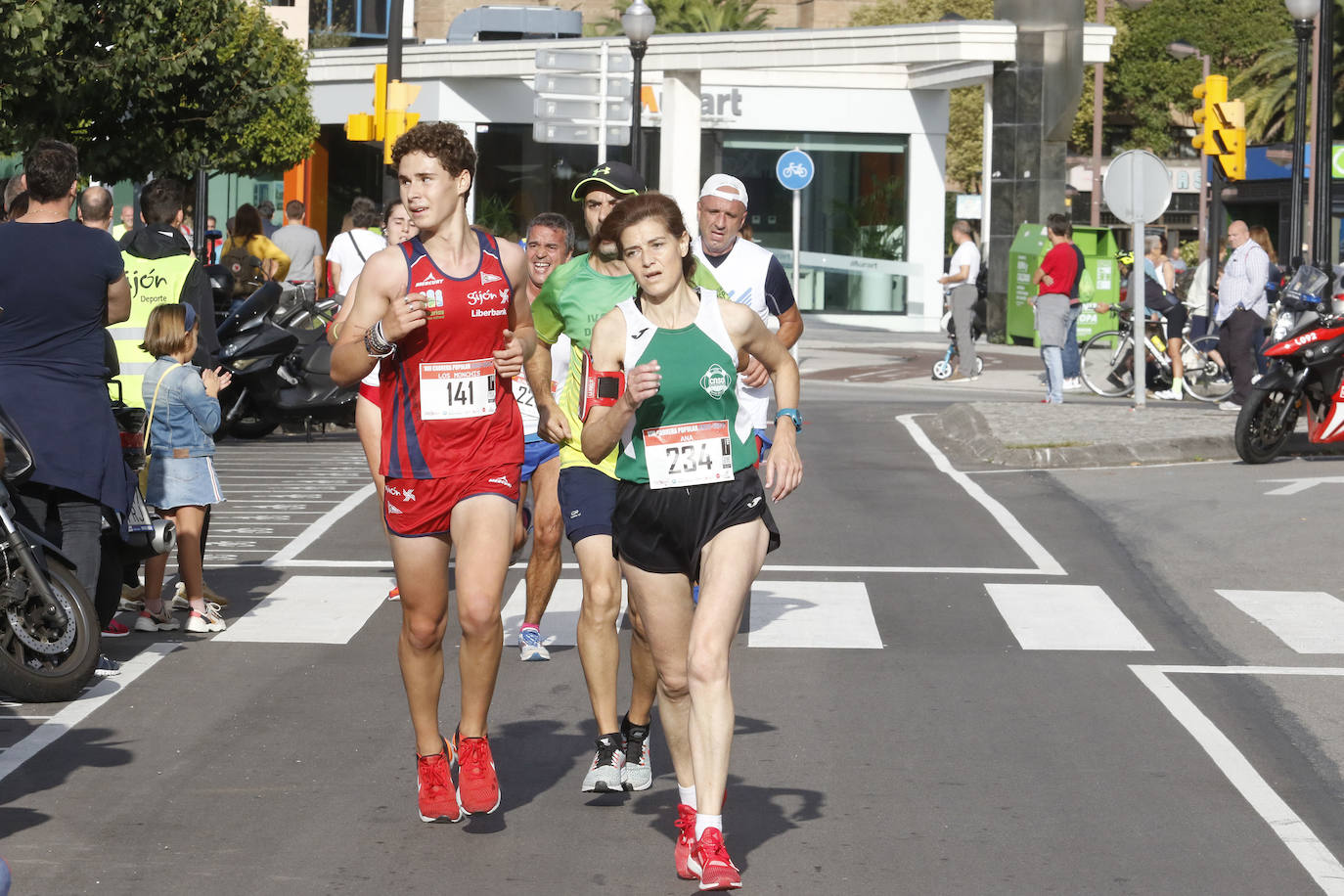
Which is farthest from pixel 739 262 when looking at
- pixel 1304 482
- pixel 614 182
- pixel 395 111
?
pixel 395 111

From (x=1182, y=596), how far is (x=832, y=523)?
331 centimetres

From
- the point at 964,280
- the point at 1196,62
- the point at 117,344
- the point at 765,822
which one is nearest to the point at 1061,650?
the point at 765,822

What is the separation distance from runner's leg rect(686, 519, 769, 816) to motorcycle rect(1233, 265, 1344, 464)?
11.7m

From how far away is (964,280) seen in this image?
25422 millimetres

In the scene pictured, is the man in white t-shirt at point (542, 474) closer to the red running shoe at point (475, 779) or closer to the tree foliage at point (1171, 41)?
the red running shoe at point (475, 779)

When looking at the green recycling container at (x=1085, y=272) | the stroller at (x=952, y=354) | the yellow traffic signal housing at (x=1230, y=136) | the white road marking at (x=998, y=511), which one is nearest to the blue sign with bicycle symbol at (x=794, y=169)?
the stroller at (x=952, y=354)

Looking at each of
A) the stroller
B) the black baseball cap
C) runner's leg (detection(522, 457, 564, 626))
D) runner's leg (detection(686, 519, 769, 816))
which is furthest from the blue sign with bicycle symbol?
runner's leg (detection(686, 519, 769, 816))

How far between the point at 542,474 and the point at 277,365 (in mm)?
9740

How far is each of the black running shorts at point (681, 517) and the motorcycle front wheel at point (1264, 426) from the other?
11.6m

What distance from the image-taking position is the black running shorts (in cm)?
549

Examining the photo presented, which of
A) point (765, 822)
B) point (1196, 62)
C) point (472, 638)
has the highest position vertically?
point (1196, 62)

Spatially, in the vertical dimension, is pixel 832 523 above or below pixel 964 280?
below

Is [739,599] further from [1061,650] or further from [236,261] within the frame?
[236,261]

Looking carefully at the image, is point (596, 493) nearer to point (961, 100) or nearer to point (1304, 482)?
point (1304, 482)
